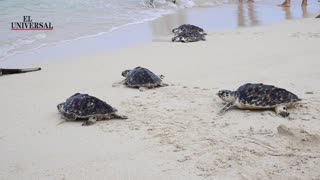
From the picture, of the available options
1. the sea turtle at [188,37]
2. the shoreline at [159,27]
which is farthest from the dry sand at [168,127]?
the sea turtle at [188,37]

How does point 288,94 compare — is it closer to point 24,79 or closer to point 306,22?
point 24,79

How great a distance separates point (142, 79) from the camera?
6.62 metres

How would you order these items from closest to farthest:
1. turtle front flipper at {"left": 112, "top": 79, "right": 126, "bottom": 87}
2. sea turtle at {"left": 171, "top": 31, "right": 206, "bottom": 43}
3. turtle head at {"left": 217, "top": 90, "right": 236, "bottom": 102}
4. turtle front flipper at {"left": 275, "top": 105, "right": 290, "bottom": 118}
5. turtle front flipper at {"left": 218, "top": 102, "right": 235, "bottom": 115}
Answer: turtle front flipper at {"left": 275, "top": 105, "right": 290, "bottom": 118} < turtle front flipper at {"left": 218, "top": 102, "right": 235, "bottom": 115} < turtle head at {"left": 217, "top": 90, "right": 236, "bottom": 102} < turtle front flipper at {"left": 112, "top": 79, "right": 126, "bottom": 87} < sea turtle at {"left": 171, "top": 31, "right": 206, "bottom": 43}

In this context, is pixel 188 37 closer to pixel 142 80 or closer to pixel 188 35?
pixel 188 35

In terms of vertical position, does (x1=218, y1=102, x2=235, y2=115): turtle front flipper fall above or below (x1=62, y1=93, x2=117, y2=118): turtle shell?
below

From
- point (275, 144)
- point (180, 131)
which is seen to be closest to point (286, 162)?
point (275, 144)

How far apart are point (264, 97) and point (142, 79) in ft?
6.73

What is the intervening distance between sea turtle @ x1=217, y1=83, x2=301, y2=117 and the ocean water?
240 inches

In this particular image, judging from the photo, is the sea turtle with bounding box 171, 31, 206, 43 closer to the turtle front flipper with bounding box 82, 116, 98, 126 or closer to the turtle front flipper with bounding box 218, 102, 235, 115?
the turtle front flipper with bounding box 218, 102, 235, 115

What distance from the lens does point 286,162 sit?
3.87 meters

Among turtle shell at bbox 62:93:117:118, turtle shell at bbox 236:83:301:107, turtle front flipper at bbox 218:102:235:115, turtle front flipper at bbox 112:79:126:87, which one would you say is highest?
turtle shell at bbox 236:83:301:107

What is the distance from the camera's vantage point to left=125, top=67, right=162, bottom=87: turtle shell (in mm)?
6598

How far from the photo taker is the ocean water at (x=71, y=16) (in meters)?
11.2

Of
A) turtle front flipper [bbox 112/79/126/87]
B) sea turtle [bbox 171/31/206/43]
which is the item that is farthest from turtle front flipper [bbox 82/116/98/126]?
sea turtle [bbox 171/31/206/43]
